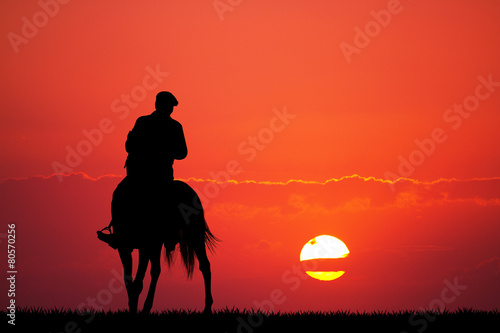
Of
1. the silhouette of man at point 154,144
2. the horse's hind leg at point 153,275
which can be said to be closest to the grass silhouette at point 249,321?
the horse's hind leg at point 153,275

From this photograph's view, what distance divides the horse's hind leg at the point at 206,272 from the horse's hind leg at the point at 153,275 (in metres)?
1.09

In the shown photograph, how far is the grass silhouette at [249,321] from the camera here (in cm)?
875

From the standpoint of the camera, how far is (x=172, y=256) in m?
10.9

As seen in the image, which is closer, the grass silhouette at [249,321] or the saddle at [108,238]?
the grass silhouette at [249,321]

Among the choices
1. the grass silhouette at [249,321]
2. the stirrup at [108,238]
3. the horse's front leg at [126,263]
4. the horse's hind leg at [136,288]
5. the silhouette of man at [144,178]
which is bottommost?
the grass silhouette at [249,321]

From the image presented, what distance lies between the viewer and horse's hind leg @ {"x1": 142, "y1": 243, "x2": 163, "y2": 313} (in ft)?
30.9

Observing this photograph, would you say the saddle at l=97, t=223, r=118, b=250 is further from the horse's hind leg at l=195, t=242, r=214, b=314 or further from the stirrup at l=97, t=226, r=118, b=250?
the horse's hind leg at l=195, t=242, r=214, b=314

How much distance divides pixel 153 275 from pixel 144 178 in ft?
4.72

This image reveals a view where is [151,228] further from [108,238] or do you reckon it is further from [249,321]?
[249,321]

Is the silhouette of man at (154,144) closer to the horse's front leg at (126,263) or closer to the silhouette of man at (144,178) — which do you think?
the silhouette of man at (144,178)

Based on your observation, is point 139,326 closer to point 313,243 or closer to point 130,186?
point 130,186

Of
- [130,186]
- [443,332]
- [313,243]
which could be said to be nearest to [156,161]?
[130,186]

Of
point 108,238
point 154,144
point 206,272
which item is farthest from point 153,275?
point 154,144

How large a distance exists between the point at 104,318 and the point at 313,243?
9463mm
